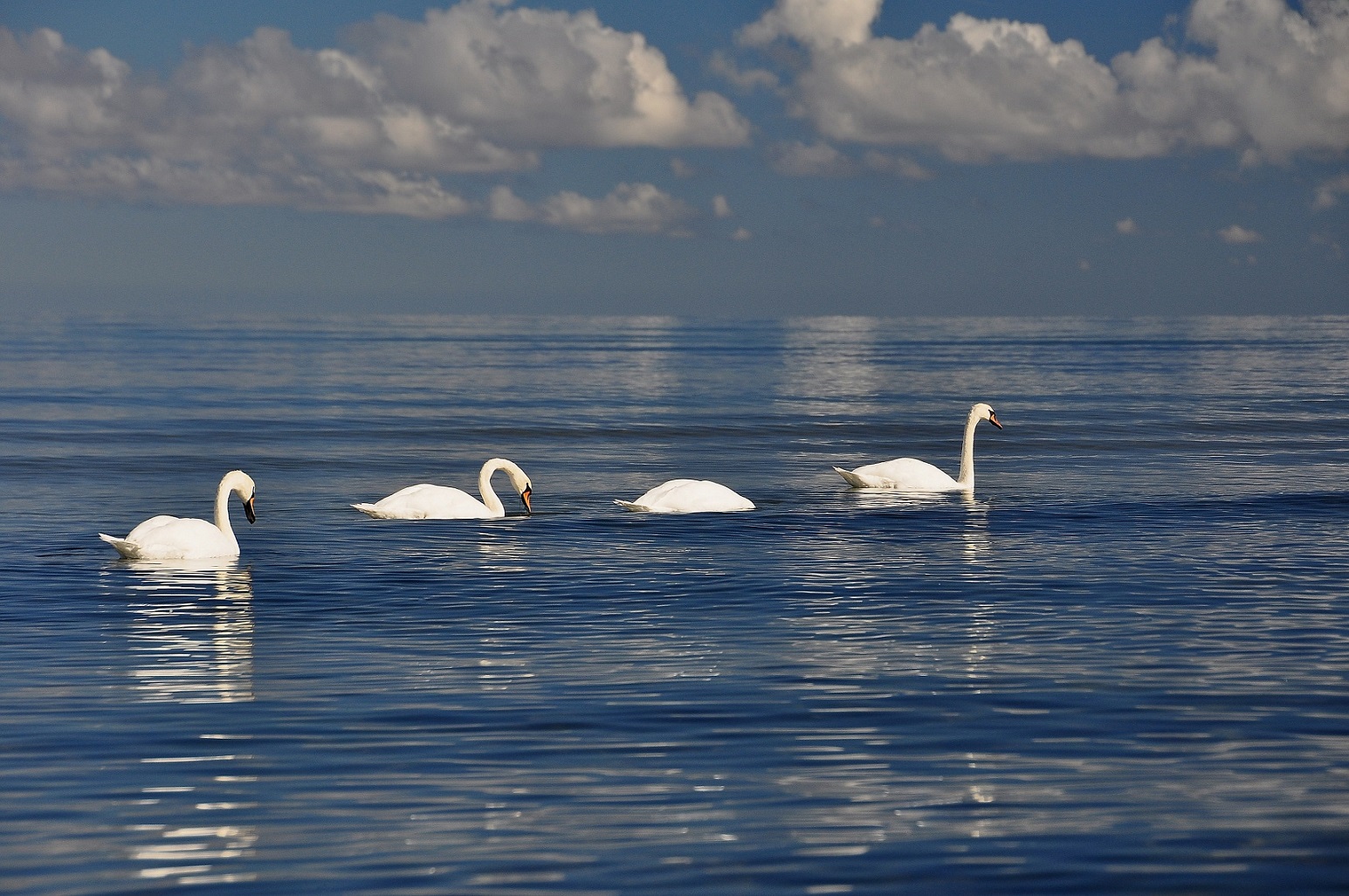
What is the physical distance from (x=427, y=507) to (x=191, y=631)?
8522mm

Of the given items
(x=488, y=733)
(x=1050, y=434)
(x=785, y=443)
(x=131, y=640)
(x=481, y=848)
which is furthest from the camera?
(x=1050, y=434)

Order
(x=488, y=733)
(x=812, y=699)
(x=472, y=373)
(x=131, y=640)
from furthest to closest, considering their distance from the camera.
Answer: (x=472, y=373), (x=131, y=640), (x=812, y=699), (x=488, y=733)

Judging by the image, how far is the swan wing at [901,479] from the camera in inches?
1063

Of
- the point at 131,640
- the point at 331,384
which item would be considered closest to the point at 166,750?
the point at 131,640

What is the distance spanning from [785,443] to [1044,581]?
79.0ft

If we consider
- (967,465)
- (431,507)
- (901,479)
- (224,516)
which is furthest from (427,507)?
(967,465)

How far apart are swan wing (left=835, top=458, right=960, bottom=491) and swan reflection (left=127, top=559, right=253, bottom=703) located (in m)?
11.8

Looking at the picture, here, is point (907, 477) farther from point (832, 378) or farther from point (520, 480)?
point (832, 378)

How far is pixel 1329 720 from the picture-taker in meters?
10.5

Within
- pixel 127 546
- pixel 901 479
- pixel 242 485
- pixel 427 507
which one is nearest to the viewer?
pixel 127 546

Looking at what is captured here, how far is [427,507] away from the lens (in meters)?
22.6

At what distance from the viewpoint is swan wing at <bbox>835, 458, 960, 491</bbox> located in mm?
27000

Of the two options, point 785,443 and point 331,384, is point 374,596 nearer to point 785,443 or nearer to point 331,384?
point 785,443

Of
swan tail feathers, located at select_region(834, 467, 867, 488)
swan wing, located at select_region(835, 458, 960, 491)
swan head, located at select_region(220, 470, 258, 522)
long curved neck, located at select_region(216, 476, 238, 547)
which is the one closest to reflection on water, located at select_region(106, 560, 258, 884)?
long curved neck, located at select_region(216, 476, 238, 547)
